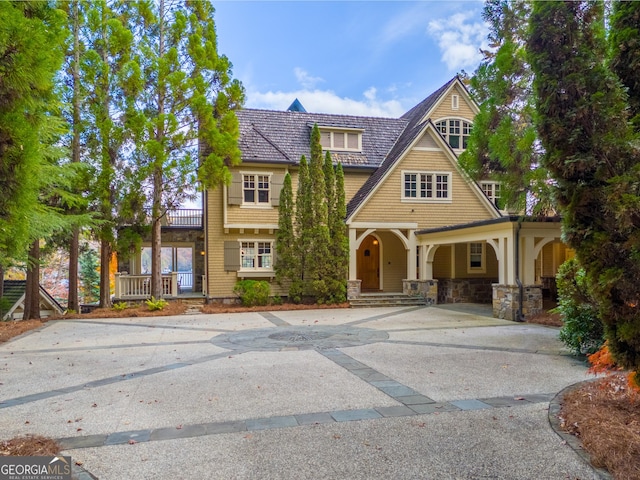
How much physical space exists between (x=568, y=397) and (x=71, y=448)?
16.0ft

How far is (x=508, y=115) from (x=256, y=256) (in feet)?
33.1

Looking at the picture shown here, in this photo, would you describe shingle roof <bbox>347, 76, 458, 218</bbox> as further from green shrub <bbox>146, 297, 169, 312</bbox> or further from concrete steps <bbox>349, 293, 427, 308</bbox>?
green shrub <bbox>146, 297, 169, 312</bbox>

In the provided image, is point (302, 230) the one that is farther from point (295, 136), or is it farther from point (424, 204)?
point (424, 204)

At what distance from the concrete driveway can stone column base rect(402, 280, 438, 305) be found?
6544mm

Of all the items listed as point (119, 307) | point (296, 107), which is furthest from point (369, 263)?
point (296, 107)

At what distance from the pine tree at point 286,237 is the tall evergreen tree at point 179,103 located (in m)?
2.16

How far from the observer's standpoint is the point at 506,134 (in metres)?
9.19

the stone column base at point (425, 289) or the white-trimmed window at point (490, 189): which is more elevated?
the white-trimmed window at point (490, 189)

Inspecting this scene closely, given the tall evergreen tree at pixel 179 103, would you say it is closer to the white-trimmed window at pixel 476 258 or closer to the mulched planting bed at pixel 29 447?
the white-trimmed window at pixel 476 258

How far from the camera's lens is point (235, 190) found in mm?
15570

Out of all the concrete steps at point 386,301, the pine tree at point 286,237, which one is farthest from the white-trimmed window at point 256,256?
the concrete steps at point 386,301

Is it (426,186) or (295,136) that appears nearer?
(426,186)

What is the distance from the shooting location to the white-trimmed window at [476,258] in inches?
666

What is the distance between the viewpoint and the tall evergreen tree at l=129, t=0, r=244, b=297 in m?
13.5
